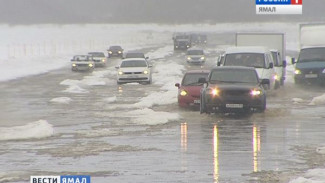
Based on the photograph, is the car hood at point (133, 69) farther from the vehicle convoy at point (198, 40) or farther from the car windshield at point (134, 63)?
the vehicle convoy at point (198, 40)

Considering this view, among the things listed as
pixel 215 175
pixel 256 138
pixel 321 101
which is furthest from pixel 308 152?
pixel 321 101

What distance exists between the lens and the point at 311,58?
110 feet

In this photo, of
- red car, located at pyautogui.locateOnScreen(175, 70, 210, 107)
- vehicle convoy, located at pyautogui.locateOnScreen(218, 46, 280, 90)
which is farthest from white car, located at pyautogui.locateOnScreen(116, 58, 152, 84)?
red car, located at pyautogui.locateOnScreen(175, 70, 210, 107)

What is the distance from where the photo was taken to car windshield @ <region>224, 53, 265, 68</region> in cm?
2619

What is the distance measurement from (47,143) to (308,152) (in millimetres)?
5407

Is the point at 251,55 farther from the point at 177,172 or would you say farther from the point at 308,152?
the point at 177,172

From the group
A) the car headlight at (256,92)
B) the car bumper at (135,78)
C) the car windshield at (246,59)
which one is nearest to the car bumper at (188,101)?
the car headlight at (256,92)

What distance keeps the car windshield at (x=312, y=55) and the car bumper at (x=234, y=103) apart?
47.5ft

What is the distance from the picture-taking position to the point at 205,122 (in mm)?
18344

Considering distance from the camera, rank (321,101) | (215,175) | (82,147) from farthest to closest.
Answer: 1. (321,101)
2. (82,147)
3. (215,175)

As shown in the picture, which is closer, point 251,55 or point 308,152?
point 308,152

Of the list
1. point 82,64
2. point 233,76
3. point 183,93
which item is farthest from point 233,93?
point 82,64

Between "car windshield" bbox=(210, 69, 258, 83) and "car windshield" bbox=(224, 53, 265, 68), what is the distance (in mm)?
5165

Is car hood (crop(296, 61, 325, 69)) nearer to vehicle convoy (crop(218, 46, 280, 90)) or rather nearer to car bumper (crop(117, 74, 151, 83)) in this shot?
vehicle convoy (crop(218, 46, 280, 90))
